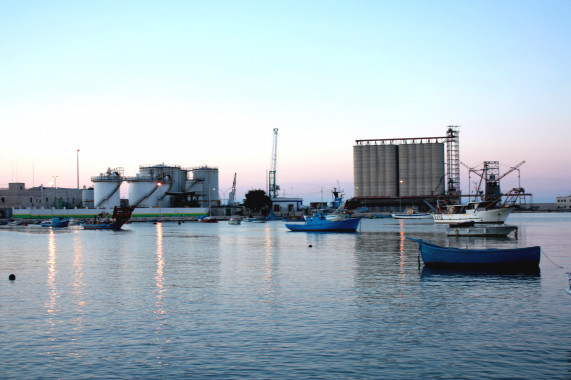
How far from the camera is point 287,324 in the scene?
25203 millimetres

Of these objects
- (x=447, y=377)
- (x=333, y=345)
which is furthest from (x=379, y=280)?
(x=447, y=377)

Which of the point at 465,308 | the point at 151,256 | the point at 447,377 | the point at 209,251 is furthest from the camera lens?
the point at 209,251

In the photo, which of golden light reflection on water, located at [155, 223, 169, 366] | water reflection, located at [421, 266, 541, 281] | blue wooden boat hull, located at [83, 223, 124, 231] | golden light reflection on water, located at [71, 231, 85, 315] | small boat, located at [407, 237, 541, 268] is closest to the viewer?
golden light reflection on water, located at [155, 223, 169, 366]

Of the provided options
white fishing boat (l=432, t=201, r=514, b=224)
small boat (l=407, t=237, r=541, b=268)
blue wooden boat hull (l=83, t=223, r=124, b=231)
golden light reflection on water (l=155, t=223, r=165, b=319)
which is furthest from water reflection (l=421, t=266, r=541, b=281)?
blue wooden boat hull (l=83, t=223, r=124, b=231)

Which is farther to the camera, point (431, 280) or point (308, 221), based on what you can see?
point (308, 221)

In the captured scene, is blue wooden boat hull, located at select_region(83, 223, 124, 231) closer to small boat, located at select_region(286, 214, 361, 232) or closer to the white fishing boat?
small boat, located at select_region(286, 214, 361, 232)

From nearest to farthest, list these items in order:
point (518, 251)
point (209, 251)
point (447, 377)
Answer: point (447, 377)
point (518, 251)
point (209, 251)

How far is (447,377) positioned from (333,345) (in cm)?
510

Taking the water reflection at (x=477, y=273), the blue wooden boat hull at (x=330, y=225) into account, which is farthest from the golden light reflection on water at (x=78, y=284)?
the blue wooden boat hull at (x=330, y=225)

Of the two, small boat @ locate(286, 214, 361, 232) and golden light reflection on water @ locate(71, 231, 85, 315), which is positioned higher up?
small boat @ locate(286, 214, 361, 232)

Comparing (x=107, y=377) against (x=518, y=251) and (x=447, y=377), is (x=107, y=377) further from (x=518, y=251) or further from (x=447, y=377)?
(x=518, y=251)

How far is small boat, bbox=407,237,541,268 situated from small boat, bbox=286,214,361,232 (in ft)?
234

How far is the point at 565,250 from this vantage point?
64.2 metres

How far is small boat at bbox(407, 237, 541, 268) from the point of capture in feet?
142
